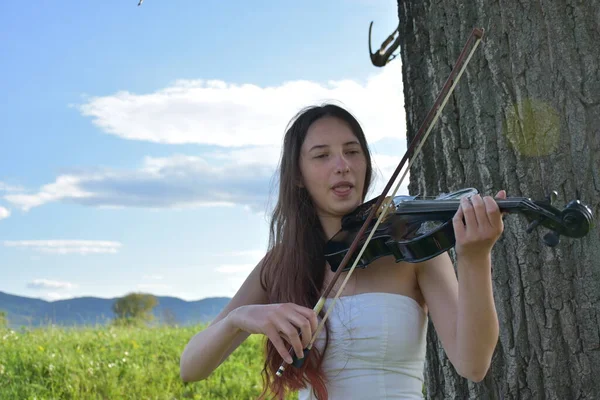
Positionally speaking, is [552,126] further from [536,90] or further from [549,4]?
[549,4]

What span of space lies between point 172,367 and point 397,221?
4014 mm

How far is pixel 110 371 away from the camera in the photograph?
570 cm

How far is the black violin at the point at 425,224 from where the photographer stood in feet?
6.44

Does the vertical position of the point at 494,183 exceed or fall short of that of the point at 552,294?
it exceeds it

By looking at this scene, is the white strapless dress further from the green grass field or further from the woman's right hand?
the green grass field

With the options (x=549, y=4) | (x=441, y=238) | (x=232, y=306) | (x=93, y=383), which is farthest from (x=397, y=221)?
(x=93, y=383)

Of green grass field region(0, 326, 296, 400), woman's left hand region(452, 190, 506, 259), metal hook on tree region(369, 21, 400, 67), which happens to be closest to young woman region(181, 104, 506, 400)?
woman's left hand region(452, 190, 506, 259)

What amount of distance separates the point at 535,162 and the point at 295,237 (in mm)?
984

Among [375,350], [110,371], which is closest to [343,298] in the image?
[375,350]

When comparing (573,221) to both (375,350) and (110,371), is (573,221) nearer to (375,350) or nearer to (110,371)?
(375,350)

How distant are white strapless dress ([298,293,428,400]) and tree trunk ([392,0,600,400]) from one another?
504 millimetres

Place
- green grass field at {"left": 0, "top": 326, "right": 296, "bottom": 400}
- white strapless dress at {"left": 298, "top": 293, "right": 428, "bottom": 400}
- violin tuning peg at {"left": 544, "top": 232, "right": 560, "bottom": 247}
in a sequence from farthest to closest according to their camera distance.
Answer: green grass field at {"left": 0, "top": 326, "right": 296, "bottom": 400} < white strapless dress at {"left": 298, "top": 293, "right": 428, "bottom": 400} < violin tuning peg at {"left": 544, "top": 232, "right": 560, "bottom": 247}

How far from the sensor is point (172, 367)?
19.5ft

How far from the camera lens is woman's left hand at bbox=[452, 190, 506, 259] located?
1934mm
